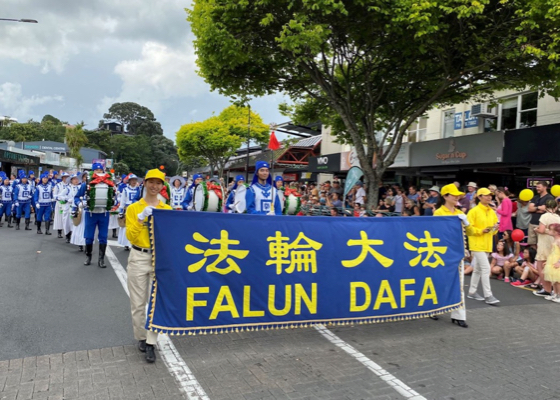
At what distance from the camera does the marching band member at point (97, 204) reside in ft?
28.2

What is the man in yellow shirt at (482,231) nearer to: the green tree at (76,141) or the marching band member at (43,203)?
the marching band member at (43,203)

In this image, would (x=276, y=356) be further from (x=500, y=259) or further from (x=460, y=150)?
(x=460, y=150)

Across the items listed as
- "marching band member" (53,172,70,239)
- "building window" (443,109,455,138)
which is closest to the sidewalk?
"marching band member" (53,172,70,239)

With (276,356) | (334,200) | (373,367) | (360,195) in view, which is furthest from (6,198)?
(373,367)

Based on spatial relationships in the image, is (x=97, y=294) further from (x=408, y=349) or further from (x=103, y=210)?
(x=408, y=349)

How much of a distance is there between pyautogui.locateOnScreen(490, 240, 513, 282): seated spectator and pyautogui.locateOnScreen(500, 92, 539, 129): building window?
849cm

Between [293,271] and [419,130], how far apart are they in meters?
18.7

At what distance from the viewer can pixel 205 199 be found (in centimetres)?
898

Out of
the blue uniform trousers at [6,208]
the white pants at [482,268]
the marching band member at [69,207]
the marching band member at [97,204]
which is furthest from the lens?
the blue uniform trousers at [6,208]

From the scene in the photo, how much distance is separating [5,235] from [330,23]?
11340 mm

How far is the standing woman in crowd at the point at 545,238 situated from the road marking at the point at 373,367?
16.5ft

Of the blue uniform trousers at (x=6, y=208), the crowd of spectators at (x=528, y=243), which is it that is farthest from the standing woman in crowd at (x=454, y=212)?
the blue uniform trousers at (x=6, y=208)

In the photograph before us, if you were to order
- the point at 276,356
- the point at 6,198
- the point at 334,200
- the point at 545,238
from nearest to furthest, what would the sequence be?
1. the point at 276,356
2. the point at 545,238
3. the point at 6,198
4. the point at 334,200

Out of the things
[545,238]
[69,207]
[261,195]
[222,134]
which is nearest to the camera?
[261,195]
